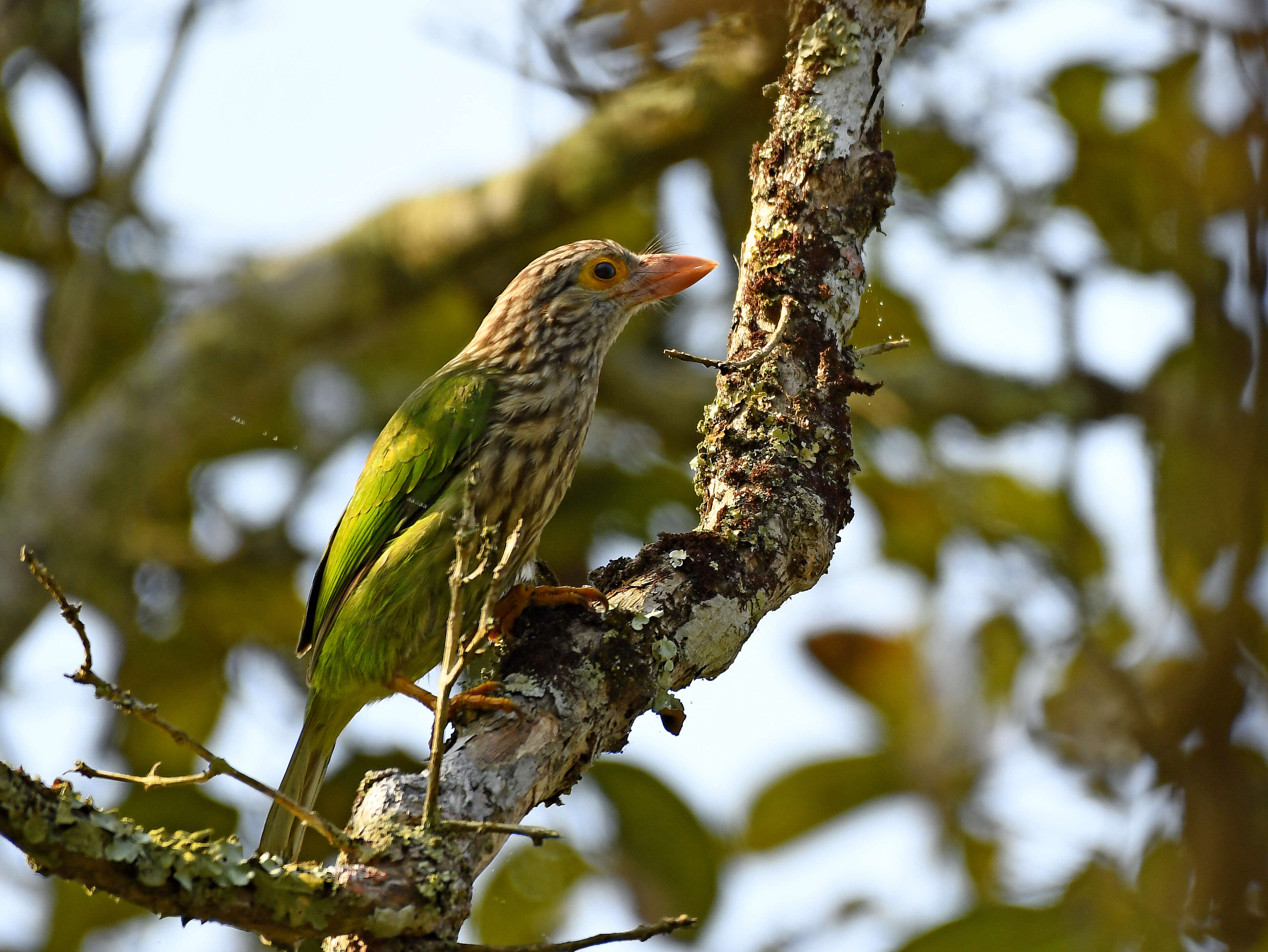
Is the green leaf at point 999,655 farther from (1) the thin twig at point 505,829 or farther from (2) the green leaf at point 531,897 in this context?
(1) the thin twig at point 505,829

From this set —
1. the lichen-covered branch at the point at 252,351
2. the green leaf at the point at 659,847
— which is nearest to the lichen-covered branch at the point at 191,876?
the green leaf at the point at 659,847

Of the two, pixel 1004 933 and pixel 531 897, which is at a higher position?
pixel 531 897

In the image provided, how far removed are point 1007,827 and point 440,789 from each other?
2017 millimetres

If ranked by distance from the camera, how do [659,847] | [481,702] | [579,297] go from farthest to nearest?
1. [659,847]
2. [579,297]
3. [481,702]

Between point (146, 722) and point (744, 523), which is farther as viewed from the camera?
point (744, 523)

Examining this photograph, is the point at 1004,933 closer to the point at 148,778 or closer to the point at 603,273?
the point at 148,778

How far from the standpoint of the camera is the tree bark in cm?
197

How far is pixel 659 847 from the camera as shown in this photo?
468 cm

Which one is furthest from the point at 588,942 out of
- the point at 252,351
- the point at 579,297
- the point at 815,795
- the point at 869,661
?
the point at 252,351

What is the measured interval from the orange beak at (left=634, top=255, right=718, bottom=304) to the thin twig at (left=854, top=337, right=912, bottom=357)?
1233 millimetres

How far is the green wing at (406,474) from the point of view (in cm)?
338

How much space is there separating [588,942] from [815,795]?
334 cm

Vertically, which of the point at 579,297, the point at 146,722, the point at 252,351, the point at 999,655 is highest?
the point at 252,351

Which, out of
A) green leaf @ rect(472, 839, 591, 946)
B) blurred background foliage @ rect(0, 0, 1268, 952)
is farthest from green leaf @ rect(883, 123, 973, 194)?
green leaf @ rect(472, 839, 591, 946)
